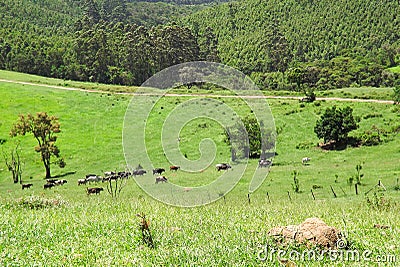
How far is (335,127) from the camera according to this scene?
39.1 m

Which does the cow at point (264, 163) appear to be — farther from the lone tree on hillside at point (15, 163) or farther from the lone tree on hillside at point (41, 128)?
the lone tree on hillside at point (15, 163)

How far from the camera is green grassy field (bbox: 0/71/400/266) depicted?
6.78 metres

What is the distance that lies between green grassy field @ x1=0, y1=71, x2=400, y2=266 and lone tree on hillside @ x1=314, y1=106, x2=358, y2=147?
1.57 m

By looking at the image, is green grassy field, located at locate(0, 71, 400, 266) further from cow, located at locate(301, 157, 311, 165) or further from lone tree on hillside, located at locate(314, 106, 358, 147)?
lone tree on hillside, located at locate(314, 106, 358, 147)

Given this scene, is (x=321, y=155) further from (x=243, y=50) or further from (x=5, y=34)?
(x=243, y=50)

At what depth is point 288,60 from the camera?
132750 mm

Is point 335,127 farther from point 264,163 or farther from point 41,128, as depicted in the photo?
point 41,128

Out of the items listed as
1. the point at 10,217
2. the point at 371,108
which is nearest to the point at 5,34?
the point at 371,108

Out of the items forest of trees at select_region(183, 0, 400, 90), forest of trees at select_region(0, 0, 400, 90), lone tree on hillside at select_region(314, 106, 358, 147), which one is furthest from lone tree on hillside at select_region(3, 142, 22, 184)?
forest of trees at select_region(183, 0, 400, 90)

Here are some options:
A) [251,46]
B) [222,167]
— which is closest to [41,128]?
[222,167]

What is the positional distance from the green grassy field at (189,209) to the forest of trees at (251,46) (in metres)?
36.9

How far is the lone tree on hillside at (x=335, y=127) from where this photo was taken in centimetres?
3891

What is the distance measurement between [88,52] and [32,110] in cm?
4801

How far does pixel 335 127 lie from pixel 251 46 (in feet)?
413
